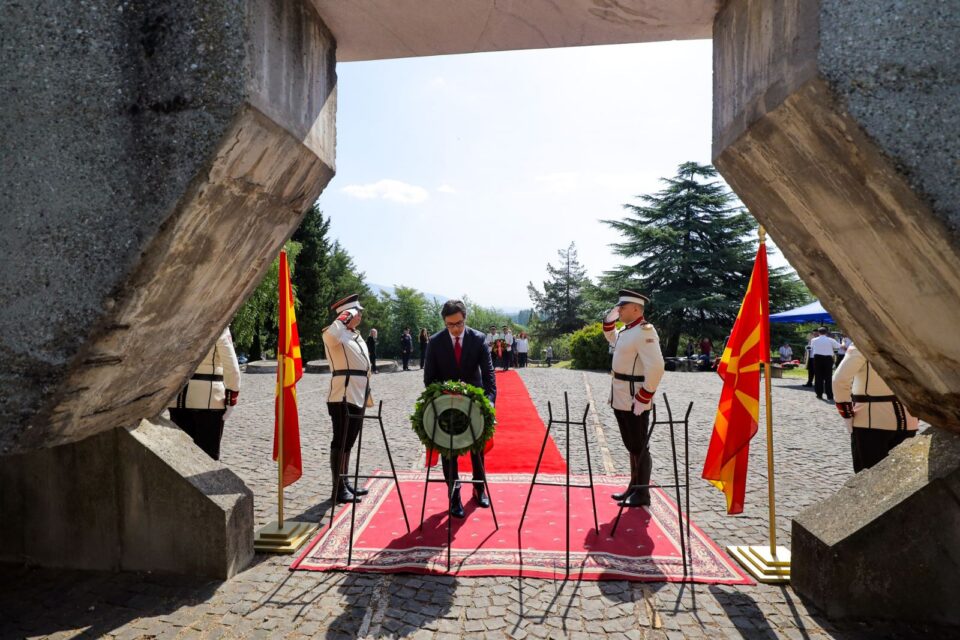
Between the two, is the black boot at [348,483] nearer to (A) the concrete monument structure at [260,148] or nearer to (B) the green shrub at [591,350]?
(A) the concrete monument structure at [260,148]

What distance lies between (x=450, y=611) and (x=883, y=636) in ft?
8.30

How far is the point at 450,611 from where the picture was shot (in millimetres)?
3518

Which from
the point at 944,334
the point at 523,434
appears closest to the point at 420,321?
the point at 523,434

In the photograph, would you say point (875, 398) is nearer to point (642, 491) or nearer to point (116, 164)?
point (642, 491)

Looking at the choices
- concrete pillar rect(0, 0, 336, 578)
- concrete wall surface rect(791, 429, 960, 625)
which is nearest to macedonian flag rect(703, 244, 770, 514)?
concrete wall surface rect(791, 429, 960, 625)

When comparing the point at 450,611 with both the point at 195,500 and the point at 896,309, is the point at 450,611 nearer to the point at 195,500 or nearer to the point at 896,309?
the point at 195,500

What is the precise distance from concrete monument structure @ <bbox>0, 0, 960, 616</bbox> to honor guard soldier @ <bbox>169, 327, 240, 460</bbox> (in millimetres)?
1706

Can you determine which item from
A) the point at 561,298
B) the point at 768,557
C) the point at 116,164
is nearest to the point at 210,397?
the point at 116,164

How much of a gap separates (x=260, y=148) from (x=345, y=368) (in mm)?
3043

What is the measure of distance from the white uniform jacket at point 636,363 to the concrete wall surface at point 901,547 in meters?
1.97

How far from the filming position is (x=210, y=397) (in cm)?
506

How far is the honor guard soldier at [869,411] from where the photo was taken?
4621 mm

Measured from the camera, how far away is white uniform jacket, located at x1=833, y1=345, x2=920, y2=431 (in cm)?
462

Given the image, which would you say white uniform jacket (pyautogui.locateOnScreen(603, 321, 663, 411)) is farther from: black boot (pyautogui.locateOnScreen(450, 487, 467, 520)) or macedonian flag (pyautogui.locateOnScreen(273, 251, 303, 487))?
macedonian flag (pyautogui.locateOnScreen(273, 251, 303, 487))
